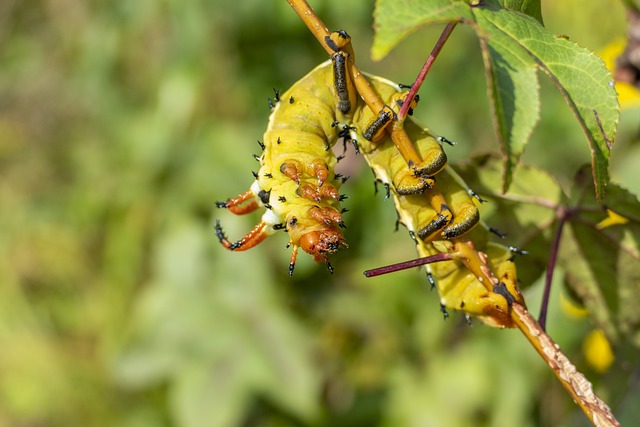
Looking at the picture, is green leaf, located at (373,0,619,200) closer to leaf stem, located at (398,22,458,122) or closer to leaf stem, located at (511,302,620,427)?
leaf stem, located at (398,22,458,122)

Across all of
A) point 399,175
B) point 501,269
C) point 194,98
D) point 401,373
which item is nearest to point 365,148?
point 399,175

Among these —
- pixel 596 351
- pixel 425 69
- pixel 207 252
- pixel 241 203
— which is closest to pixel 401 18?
pixel 425 69

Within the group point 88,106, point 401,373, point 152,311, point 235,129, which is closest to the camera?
point 401,373

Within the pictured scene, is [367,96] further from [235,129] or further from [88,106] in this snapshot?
[88,106]

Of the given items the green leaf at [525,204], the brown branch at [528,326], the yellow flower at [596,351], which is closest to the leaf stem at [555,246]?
the green leaf at [525,204]

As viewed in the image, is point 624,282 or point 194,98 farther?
point 194,98

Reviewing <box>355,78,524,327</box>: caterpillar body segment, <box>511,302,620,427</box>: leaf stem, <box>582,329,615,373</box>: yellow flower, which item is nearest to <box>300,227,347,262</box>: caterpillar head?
<box>355,78,524,327</box>: caterpillar body segment

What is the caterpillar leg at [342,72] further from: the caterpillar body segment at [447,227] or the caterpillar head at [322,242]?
the caterpillar head at [322,242]

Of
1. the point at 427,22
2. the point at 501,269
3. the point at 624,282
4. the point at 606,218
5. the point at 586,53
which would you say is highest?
the point at 427,22
